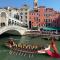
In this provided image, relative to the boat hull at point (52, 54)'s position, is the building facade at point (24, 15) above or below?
above

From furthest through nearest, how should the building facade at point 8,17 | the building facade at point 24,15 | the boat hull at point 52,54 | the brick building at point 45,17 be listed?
the building facade at point 24,15
the brick building at point 45,17
the building facade at point 8,17
the boat hull at point 52,54

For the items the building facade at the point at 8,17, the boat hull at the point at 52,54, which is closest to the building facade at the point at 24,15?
the building facade at the point at 8,17

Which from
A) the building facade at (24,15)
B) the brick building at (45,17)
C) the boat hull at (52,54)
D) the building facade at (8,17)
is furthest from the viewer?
the building facade at (24,15)

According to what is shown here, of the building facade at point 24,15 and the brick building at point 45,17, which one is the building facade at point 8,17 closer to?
the building facade at point 24,15

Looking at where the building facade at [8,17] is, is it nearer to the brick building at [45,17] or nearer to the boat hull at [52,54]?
the brick building at [45,17]

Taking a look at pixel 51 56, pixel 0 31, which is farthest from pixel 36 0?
pixel 51 56

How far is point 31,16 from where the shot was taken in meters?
69.2

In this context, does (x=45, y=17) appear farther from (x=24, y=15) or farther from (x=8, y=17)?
(x=8, y=17)

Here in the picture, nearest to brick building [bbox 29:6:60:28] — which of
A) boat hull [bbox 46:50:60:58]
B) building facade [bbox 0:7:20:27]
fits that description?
building facade [bbox 0:7:20:27]

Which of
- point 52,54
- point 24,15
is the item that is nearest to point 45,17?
point 24,15

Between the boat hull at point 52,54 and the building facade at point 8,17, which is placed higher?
the building facade at point 8,17

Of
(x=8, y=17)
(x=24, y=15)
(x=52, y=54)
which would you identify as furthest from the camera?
(x=24, y=15)

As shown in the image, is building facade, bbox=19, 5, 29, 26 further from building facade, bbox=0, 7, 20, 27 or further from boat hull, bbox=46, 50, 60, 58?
boat hull, bbox=46, 50, 60, 58

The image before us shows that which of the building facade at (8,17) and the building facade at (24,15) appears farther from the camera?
the building facade at (24,15)
